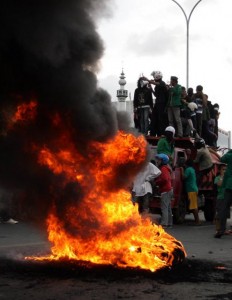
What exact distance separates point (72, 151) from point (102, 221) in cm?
98

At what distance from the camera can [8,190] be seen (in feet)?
25.8

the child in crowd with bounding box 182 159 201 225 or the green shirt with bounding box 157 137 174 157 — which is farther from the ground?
the green shirt with bounding box 157 137 174 157

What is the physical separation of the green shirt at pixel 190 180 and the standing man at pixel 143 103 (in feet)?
9.54

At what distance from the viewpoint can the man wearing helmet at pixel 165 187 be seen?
13.2m

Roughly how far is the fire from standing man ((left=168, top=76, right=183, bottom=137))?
8.46 m

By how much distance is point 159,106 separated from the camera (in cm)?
1617

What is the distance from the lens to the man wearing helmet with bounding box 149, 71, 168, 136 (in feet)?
52.0

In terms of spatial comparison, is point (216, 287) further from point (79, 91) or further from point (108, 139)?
point (79, 91)

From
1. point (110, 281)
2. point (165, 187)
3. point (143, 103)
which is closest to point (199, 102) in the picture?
point (143, 103)

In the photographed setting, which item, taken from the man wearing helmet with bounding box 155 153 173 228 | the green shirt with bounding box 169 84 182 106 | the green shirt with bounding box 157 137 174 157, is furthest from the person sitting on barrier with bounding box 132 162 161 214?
the green shirt with bounding box 169 84 182 106

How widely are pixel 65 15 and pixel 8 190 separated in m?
2.45

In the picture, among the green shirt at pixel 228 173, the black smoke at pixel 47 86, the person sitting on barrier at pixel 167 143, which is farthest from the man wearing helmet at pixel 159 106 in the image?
the black smoke at pixel 47 86

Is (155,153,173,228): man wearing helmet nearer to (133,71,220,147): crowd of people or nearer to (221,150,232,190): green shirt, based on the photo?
(221,150,232,190): green shirt

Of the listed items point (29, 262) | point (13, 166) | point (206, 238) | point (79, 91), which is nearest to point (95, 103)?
point (79, 91)
